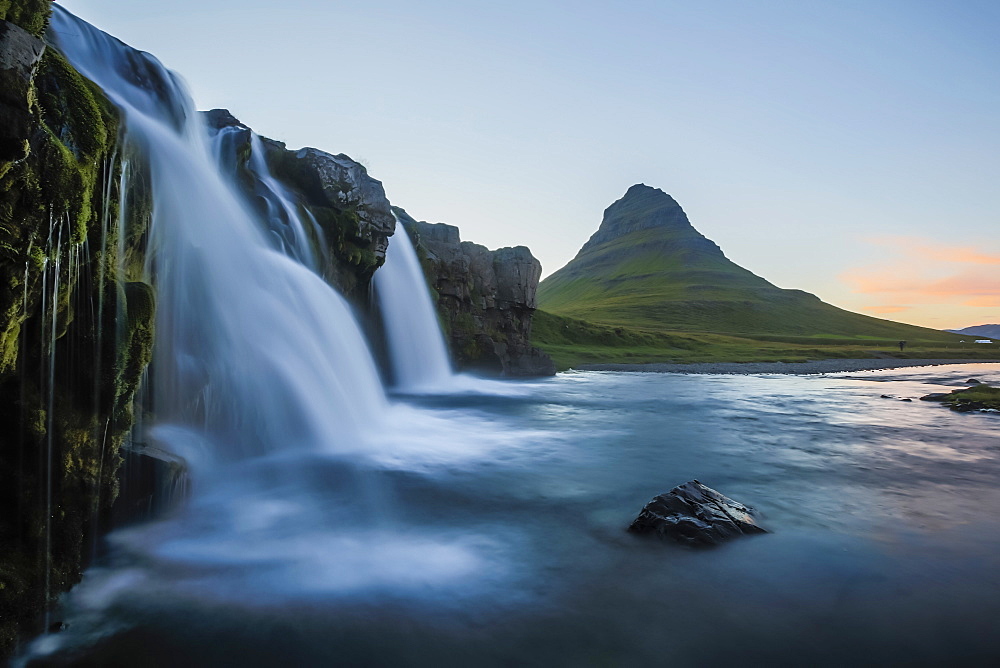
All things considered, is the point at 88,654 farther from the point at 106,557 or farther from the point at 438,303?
the point at 438,303

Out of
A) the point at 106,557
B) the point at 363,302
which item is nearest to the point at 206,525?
the point at 106,557

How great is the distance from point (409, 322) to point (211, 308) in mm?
23022

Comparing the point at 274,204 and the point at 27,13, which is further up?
the point at 274,204

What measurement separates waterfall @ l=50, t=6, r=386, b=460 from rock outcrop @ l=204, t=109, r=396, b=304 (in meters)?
5.89

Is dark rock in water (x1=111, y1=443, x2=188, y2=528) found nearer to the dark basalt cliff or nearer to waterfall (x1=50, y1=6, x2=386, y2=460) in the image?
the dark basalt cliff

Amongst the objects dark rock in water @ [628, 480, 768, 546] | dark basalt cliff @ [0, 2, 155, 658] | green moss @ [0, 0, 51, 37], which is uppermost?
green moss @ [0, 0, 51, 37]

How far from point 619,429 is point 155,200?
18040 mm

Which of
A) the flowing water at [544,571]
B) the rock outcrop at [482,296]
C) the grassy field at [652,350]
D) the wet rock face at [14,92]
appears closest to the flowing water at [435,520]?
the flowing water at [544,571]

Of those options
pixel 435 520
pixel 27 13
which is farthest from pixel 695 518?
pixel 27 13

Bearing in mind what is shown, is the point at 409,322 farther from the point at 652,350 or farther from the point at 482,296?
the point at 652,350

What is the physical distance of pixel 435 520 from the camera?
11.1m

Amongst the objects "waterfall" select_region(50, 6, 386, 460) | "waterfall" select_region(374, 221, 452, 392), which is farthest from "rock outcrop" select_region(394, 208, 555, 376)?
"waterfall" select_region(50, 6, 386, 460)

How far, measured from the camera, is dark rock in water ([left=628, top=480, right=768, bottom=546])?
9656mm

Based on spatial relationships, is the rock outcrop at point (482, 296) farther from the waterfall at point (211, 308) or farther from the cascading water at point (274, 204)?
the waterfall at point (211, 308)
